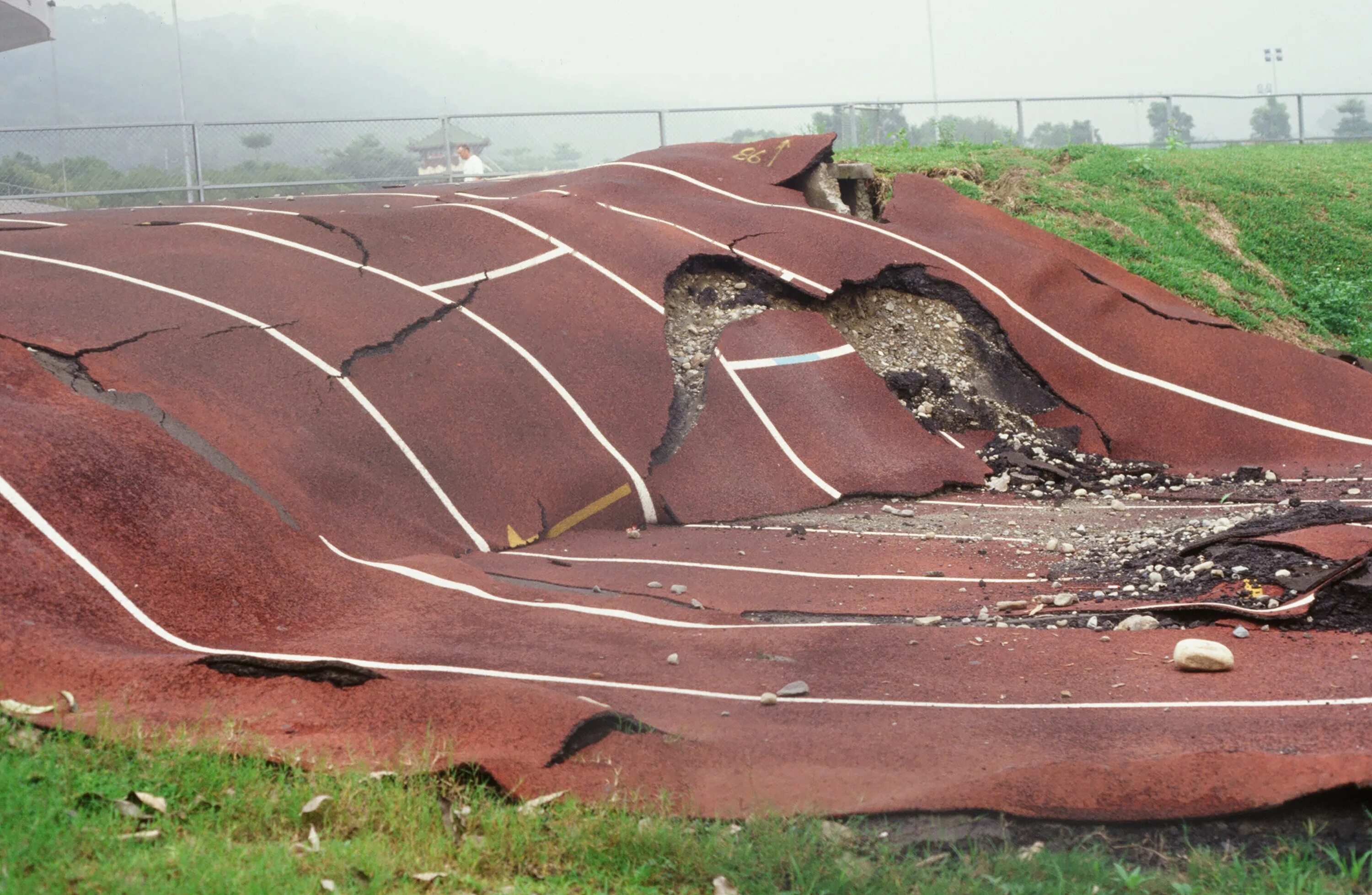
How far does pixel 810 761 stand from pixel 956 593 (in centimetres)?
235

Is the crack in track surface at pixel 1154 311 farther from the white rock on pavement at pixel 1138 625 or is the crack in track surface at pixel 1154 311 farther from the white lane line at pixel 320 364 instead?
the white lane line at pixel 320 364

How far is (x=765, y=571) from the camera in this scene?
6.28 metres

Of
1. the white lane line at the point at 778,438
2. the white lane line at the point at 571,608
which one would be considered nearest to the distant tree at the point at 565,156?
the white lane line at the point at 778,438

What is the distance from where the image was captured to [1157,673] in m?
4.37

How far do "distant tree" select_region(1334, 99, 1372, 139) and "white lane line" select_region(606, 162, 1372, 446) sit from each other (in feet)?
59.6

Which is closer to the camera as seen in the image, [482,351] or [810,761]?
[810,761]

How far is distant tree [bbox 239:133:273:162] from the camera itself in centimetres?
1664

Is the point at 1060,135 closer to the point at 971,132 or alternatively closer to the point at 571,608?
the point at 971,132

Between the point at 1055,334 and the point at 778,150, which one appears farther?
the point at 778,150

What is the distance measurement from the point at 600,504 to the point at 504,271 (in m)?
2.43

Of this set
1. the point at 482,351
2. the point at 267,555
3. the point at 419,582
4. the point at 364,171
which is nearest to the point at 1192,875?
the point at 419,582

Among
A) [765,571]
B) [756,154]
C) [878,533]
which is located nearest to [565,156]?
[756,154]

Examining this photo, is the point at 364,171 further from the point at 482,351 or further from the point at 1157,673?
the point at 1157,673

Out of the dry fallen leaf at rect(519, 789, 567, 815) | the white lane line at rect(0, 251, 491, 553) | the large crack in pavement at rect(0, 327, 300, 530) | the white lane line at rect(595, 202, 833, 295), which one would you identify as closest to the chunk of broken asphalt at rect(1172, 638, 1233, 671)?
the dry fallen leaf at rect(519, 789, 567, 815)
